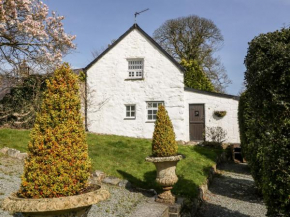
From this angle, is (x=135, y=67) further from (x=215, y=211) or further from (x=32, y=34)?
(x=215, y=211)

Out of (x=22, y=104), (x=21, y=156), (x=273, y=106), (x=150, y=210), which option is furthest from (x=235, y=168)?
(x=22, y=104)

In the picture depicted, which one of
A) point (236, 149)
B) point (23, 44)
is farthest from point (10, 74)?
point (236, 149)

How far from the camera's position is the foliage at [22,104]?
1351 cm

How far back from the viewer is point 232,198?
7.61 metres

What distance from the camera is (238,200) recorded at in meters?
7.43

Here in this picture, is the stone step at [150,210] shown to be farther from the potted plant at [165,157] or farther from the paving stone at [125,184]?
the paving stone at [125,184]

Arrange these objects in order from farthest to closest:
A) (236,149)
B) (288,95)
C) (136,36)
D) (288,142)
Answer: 1. (136,36)
2. (236,149)
3. (288,95)
4. (288,142)

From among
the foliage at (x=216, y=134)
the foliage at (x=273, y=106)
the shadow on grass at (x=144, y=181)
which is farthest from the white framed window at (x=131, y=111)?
the foliage at (x=273, y=106)

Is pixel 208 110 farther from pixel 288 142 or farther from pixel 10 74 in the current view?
pixel 288 142

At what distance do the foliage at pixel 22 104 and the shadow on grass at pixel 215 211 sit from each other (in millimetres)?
9642

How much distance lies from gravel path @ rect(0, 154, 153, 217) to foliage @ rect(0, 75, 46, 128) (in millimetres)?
6351

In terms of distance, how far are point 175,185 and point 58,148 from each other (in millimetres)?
4984

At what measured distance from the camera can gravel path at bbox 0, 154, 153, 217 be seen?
16.7 ft

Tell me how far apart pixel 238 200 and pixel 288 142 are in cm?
444
